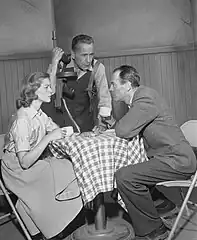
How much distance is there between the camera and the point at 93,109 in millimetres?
3662

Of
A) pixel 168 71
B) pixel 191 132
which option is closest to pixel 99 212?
pixel 191 132

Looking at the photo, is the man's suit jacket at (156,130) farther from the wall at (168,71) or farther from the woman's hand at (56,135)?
the wall at (168,71)

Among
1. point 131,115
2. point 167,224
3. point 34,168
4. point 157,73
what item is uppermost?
point 157,73

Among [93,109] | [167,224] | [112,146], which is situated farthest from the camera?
[93,109]

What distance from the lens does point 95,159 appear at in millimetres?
2594

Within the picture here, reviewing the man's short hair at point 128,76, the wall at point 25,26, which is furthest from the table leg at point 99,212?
the wall at point 25,26

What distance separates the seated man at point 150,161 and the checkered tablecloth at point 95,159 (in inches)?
2.3

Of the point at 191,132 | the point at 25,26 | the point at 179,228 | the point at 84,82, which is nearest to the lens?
the point at 179,228

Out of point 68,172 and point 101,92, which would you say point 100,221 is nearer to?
point 68,172

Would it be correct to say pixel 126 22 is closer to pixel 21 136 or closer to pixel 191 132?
pixel 191 132

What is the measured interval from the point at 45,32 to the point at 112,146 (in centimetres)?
236

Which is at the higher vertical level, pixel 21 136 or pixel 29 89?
pixel 29 89

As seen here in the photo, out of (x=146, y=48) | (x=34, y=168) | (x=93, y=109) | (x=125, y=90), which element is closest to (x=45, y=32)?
(x=146, y=48)

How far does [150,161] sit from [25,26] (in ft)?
7.70
